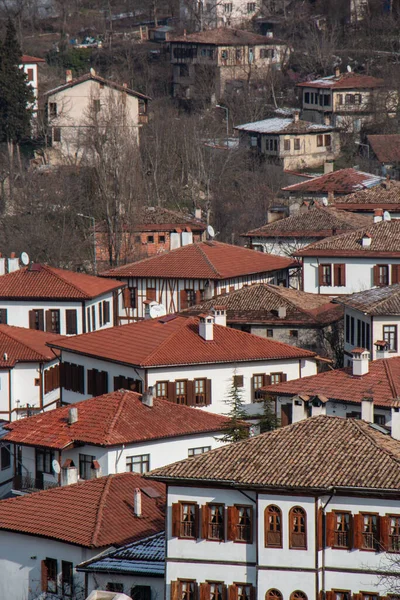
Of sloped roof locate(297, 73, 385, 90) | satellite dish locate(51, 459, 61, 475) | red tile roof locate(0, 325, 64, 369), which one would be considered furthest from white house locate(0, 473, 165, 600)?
sloped roof locate(297, 73, 385, 90)

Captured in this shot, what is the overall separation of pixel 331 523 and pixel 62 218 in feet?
188

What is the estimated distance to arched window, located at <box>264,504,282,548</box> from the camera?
1511 inches

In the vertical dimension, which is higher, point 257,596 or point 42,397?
point 257,596

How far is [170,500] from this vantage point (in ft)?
129

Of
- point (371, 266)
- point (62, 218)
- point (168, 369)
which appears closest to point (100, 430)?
point (168, 369)

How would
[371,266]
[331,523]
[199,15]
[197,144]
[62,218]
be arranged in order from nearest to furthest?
[331,523] → [371,266] → [62,218] → [197,144] → [199,15]

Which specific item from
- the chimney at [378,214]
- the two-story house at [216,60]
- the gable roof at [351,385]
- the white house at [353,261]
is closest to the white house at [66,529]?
the gable roof at [351,385]

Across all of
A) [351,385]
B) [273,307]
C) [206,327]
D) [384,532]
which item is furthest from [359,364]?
[384,532]

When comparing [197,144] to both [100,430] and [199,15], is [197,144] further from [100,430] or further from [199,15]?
[100,430]

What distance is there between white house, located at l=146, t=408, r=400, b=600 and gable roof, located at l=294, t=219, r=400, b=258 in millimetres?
33377

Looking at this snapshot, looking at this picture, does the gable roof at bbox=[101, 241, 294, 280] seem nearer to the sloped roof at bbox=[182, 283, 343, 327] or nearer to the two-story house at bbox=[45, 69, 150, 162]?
the sloped roof at bbox=[182, 283, 343, 327]

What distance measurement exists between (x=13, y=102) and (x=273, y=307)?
36.7 meters

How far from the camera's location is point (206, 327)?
2421 inches

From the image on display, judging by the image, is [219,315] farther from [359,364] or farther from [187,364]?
[359,364]
